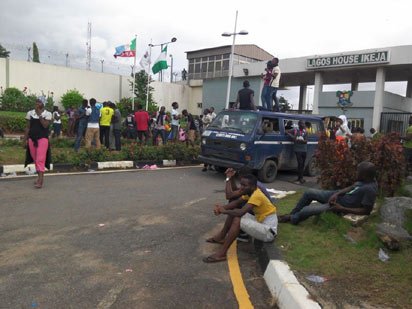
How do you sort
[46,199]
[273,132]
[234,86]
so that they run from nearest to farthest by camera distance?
1. [46,199]
2. [273,132]
3. [234,86]

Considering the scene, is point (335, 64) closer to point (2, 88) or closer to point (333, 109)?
point (333, 109)

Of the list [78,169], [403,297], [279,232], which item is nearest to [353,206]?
[279,232]

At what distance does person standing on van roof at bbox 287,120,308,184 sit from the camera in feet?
36.3

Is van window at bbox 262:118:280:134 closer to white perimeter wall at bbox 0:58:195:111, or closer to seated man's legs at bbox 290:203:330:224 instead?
seated man's legs at bbox 290:203:330:224

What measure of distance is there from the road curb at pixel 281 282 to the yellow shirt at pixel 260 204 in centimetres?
36

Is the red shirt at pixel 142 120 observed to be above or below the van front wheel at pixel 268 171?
above

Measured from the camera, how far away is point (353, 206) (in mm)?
5723

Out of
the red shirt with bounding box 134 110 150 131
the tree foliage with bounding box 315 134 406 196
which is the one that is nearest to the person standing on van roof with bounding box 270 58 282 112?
the red shirt with bounding box 134 110 150 131

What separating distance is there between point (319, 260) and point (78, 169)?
26.6 feet

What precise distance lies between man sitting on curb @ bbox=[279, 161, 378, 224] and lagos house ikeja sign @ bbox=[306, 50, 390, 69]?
21.4 m

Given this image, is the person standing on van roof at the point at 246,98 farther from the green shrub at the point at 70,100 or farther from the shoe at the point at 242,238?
the green shrub at the point at 70,100

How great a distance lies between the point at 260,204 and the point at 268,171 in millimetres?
5879

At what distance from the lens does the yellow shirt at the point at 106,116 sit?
13656mm

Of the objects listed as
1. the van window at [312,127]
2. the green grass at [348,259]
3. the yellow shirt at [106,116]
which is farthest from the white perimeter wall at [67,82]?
the green grass at [348,259]
